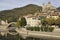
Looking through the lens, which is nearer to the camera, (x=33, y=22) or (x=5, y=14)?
(x=33, y=22)

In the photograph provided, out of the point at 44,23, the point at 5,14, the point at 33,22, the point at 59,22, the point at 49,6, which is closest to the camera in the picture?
the point at 59,22

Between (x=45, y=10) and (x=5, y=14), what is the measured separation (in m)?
35.0

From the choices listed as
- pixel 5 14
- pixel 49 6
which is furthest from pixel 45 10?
pixel 5 14

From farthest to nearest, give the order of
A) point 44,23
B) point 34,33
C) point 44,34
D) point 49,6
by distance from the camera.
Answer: point 49,6 < point 44,23 < point 34,33 < point 44,34

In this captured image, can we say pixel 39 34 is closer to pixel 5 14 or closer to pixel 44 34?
pixel 44 34

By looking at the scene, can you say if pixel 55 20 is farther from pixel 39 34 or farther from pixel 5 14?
pixel 5 14

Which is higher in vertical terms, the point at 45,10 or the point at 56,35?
the point at 45,10

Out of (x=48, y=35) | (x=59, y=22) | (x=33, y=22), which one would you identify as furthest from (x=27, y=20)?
(x=48, y=35)

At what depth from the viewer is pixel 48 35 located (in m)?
32.4

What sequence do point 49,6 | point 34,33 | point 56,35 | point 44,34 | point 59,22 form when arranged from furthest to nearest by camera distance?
point 49,6, point 59,22, point 34,33, point 44,34, point 56,35

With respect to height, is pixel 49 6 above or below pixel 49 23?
above

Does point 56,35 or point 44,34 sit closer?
point 56,35

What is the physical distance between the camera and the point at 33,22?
5609cm

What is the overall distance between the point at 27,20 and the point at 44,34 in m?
24.5
